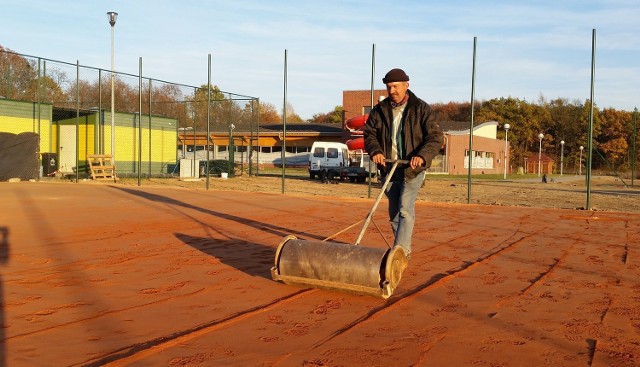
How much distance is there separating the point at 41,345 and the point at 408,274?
3421mm

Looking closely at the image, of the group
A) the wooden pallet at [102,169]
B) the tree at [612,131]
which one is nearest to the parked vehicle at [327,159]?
the wooden pallet at [102,169]

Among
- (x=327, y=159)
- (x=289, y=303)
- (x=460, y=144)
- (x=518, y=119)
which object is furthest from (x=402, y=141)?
(x=518, y=119)

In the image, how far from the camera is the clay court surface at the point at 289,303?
349cm

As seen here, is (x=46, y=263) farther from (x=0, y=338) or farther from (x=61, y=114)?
(x=61, y=114)

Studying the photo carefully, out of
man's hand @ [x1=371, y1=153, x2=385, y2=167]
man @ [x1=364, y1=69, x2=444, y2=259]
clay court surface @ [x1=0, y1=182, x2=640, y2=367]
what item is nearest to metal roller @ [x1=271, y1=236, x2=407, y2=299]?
clay court surface @ [x1=0, y1=182, x2=640, y2=367]

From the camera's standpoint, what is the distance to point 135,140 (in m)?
30.4

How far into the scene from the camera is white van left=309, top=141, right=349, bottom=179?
110 ft

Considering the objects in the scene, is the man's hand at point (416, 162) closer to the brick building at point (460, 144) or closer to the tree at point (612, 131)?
the brick building at point (460, 144)

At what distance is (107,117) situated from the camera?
29734 millimetres

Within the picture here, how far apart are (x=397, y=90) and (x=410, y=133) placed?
43cm

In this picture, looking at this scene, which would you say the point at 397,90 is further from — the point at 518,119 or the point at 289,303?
the point at 518,119

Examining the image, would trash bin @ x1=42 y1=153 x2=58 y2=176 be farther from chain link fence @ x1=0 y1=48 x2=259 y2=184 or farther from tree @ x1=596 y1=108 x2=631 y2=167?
tree @ x1=596 y1=108 x2=631 y2=167

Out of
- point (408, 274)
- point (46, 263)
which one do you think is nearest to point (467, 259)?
point (408, 274)

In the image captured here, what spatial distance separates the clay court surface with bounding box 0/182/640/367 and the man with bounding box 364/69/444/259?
635mm
